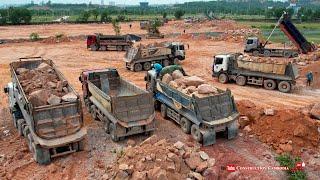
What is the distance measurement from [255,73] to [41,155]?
44.7 ft

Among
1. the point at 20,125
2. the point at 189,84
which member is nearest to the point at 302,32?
the point at 189,84

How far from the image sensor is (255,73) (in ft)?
70.5

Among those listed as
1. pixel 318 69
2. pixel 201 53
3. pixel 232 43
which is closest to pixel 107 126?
pixel 318 69

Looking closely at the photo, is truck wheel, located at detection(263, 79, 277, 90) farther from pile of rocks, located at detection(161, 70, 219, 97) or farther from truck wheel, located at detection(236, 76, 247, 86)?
pile of rocks, located at detection(161, 70, 219, 97)

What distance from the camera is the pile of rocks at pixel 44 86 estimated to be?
12.4 meters

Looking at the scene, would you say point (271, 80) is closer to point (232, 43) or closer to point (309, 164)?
point (309, 164)

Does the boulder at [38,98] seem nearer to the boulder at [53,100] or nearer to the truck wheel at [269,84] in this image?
the boulder at [53,100]

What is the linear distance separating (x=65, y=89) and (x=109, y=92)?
10.6ft

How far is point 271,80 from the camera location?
21.1m

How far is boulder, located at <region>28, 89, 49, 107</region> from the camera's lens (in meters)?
12.3

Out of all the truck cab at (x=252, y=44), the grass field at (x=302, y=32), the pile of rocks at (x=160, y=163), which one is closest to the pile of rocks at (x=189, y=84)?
the pile of rocks at (x=160, y=163)

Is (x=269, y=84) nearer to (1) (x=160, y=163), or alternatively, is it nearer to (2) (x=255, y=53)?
(2) (x=255, y=53)

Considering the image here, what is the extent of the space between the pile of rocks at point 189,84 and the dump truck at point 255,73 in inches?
251

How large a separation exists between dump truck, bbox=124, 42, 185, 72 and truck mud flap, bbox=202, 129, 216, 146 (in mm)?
14488
